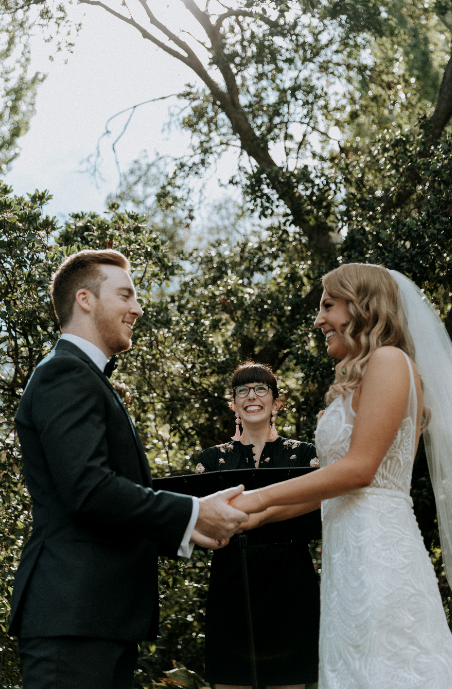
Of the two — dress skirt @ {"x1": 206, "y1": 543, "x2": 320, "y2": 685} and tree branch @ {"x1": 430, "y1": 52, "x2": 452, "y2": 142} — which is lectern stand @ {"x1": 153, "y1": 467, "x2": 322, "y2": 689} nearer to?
dress skirt @ {"x1": 206, "y1": 543, "x2": 320, "y2": 685}

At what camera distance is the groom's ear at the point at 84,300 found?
246 cm

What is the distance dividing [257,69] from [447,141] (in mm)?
2831

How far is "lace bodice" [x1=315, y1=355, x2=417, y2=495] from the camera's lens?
8.35 ft

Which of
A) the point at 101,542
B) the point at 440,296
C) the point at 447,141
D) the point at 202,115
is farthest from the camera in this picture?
the point at 202,115

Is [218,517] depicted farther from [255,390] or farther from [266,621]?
[255,390]

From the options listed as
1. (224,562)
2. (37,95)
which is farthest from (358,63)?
(224,562)

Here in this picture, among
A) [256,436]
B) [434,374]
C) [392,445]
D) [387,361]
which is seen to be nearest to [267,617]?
[256,436]

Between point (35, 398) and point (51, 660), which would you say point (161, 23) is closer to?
point (35, 398)

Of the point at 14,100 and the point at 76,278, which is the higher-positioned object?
the point at 14,100

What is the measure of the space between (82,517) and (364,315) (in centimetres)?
134

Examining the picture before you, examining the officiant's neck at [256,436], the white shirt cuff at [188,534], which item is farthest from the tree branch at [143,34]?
the white shirt cuff at [188,534]

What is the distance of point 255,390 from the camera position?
4.23 meters

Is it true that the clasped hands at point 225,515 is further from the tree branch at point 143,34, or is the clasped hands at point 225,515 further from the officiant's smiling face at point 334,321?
the tree branch at point 143,34

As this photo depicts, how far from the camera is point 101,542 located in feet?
7.06
